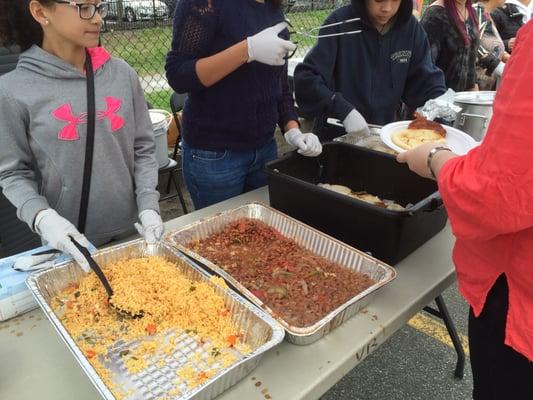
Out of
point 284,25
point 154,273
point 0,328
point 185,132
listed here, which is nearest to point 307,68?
point 284,25

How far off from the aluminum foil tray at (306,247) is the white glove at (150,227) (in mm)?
49

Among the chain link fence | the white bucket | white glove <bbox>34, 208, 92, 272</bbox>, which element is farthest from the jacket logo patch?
white glove <bbox>34, 208, 92, 272</bbox>

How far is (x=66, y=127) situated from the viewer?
1.44 metres

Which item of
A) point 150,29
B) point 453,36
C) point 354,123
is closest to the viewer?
point 354,123

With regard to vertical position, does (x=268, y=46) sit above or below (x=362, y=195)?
above

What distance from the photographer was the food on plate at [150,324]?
1.08 meters

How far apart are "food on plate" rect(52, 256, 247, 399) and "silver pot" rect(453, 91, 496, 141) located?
77.1 inches

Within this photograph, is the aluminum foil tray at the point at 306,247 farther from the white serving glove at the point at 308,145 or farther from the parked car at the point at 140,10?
the parked car at the point at 140,10

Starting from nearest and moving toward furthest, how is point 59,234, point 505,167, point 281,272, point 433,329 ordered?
1. point 505,167
2. point 59,234
3. point 281,272
4. point 433,329

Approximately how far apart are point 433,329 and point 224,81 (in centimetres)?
205

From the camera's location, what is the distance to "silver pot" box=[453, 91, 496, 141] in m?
2.49

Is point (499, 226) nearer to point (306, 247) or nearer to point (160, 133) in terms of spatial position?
Result: point (306, 247)

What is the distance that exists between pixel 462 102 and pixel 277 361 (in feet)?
6.82

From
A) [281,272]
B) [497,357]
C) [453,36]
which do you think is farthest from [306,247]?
[453,36]
